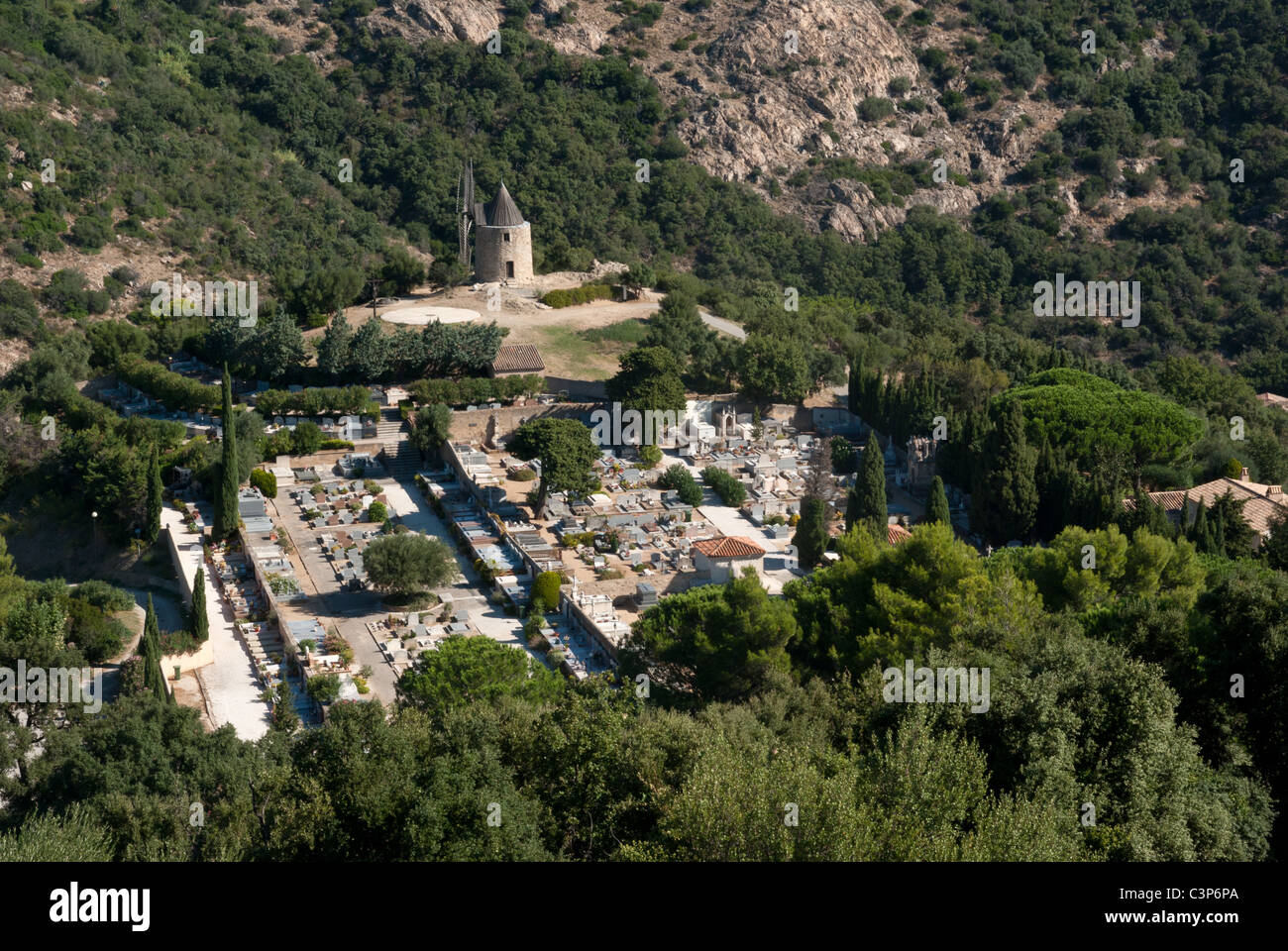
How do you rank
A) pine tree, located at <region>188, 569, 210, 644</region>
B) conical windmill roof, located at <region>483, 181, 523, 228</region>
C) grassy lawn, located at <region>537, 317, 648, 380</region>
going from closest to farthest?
1. pine tree, located at <region>188, 569, 210, 644</region>
2. grassy lawn, located at <region>537, 317, 648, 380</region>
3. conical windmill roof, located at <region>483, 181, 523, 228</region>

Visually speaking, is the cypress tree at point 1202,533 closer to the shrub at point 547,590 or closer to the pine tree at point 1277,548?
the pine tree at point 1277,548

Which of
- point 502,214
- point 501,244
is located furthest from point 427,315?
point 502,214

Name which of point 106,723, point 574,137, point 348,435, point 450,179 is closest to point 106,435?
point 348,435

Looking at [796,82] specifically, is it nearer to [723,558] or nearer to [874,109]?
[874,109]

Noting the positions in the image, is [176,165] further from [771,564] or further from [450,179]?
[771,564]

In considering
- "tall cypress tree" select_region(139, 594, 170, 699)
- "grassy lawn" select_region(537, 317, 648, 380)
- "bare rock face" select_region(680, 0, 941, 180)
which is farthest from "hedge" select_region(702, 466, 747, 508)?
"bare rock face" select_region(680, 0, 941, 180)

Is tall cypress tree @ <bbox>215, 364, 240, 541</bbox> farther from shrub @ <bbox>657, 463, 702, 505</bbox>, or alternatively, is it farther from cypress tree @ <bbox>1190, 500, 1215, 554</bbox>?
cypress tree @ <bbox>1190, 500, 1215, 554</bbox>
